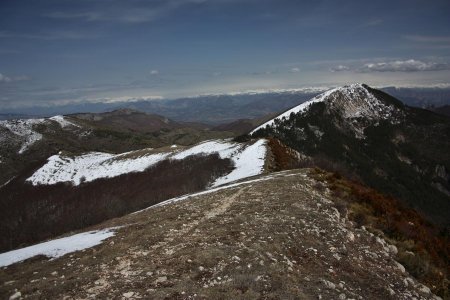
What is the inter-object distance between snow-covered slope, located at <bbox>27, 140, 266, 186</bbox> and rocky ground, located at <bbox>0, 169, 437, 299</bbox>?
35.1m

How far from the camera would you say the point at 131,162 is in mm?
108812

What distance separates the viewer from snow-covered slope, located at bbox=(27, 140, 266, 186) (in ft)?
219

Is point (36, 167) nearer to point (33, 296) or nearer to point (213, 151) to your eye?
point (213, 151)

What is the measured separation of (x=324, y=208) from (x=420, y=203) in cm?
17548

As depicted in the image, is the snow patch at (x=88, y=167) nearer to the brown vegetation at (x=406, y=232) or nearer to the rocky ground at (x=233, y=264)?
the brown vegetation at (x=406, y=232)

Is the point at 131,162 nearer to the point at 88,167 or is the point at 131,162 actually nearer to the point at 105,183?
the point at 105,183

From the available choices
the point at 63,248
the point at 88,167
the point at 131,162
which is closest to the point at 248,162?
the point at 63,248

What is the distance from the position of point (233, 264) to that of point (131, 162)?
322 feet

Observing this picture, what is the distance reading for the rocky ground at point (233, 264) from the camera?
13031 millimetres

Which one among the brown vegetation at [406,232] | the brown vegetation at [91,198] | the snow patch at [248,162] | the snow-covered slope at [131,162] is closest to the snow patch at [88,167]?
the snow-covered slope at [131,162]

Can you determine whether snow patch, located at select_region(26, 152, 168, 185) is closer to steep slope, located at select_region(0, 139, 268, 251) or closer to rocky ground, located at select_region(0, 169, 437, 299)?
steep slope, located at select_region(0, 139, 268, 251)

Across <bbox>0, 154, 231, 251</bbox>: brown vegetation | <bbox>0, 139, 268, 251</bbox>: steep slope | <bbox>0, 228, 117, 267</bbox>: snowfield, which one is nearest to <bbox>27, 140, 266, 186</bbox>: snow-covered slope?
<bbox>0, 139, 268, 251</bbox>: steep slope

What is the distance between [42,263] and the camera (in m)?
17.7

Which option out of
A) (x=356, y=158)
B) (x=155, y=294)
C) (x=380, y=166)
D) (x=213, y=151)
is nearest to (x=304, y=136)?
(x=356, y=158)
